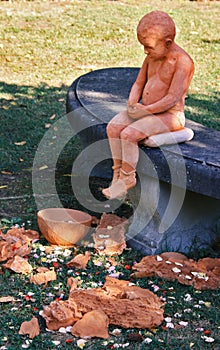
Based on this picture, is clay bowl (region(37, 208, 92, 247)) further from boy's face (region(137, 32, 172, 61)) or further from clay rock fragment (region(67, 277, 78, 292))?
boy's face (region(137, 32, 172, 61))

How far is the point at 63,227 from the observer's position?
4520mm

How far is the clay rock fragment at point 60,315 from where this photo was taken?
3.67m

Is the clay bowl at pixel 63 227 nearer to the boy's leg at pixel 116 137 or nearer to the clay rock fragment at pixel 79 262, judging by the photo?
the clay rock fragment at pixel 79 262

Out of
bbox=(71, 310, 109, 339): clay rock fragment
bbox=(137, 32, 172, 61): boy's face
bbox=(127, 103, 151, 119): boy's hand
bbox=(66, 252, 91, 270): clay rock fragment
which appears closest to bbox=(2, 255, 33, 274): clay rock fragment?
bbox=(66, 252, 91, 270): clay rock fragment

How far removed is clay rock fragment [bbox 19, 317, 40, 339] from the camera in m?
3.64

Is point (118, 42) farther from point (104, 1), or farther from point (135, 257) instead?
point (135, 257)

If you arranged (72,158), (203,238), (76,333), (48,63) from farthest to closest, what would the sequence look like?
(48,63)
(72,158)
(203,238)
(76,333)

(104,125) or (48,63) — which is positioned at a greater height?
(104,125)

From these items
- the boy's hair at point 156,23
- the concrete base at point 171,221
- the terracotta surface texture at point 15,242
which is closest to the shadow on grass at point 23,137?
the terracotta surface texture at point 15,242

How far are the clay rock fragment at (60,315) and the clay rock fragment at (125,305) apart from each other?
53mm

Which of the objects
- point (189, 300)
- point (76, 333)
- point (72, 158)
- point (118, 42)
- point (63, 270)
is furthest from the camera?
point (118, 42)

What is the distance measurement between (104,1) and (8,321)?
899 cm

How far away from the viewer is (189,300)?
13.1ft

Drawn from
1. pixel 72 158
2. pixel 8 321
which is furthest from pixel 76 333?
pixel 72 158
